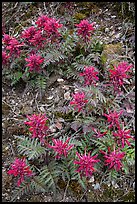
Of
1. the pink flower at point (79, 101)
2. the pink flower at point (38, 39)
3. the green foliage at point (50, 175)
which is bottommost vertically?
the green foliage at point (50, 175)

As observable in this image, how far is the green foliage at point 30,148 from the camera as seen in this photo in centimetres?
318

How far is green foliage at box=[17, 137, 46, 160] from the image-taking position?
3.18 m

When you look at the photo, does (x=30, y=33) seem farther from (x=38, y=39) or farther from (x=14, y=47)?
(x=14, y=47)

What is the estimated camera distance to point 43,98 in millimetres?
4008

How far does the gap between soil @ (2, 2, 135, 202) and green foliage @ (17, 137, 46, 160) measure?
0.84ft

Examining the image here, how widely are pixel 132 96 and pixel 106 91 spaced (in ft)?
0.99

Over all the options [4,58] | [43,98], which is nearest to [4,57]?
[4,58]

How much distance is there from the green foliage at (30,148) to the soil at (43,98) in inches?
10.0

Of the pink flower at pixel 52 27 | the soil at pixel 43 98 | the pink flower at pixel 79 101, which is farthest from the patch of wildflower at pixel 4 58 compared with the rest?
the pink flower at pixel 79 101

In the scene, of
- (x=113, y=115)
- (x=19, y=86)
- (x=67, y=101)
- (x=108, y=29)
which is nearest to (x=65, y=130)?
(x=67, y=101)

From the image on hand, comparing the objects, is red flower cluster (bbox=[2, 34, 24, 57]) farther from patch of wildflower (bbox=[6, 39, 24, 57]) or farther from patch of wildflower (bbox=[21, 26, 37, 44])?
patch of wildflower (bbox=[21, 26, 37, 44])

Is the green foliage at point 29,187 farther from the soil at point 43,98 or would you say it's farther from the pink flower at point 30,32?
the pink flower at point 30,32

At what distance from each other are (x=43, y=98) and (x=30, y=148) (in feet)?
2.93

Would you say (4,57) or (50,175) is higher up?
(4,57)
